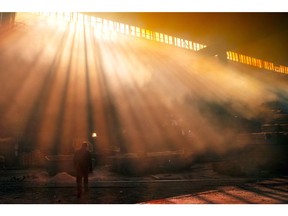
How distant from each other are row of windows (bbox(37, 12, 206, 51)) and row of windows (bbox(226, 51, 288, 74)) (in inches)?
178

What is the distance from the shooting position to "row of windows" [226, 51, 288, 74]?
66.1 ft

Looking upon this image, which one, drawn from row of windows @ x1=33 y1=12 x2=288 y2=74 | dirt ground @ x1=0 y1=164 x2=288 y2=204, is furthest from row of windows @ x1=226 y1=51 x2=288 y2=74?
dirt ground @ x1=0 y1=164 x2=288 y2=204

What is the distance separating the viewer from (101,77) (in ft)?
45.9

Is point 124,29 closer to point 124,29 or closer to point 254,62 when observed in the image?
point 124,29

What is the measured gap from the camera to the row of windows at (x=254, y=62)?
20.1 meters

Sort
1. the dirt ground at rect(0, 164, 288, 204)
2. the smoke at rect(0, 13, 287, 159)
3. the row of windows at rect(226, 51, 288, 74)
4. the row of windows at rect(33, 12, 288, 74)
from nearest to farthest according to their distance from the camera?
1. the dirt ground at rect(0, 164, 288, 204)
2. the smoke at rect(0, 13, 287, 159)
3. the row of windows at rect(33, 12, 288, 74)
4. the row of windows at rect(226, 51, 288, 74)

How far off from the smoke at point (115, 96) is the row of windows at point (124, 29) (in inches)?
22.4

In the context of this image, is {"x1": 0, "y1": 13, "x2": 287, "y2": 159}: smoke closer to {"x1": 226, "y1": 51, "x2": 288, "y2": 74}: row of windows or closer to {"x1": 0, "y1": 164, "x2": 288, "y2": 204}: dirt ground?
{"x1": 226, "y1": 51, "x2": 288, "y2": 74}: row of windows

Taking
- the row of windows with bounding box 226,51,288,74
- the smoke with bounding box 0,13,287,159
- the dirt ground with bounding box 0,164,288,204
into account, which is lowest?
the dirt ground with bounding box 0,164,288,204

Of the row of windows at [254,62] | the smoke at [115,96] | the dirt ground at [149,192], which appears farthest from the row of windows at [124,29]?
the dirt ground at [149,192]

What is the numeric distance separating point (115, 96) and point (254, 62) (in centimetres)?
1429

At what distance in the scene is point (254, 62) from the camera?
71.7 feet
